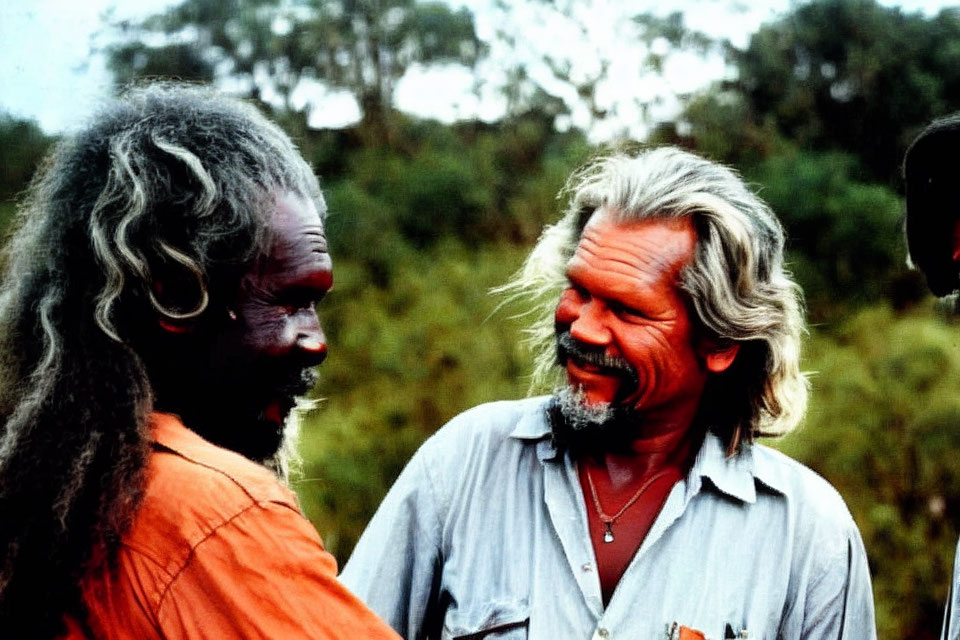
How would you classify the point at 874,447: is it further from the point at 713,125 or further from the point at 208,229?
the point at 208,229

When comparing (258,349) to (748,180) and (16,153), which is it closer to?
(16,153)

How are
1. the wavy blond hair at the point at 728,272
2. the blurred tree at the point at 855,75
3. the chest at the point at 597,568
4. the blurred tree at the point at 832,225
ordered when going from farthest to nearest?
the blurred tree at the point at 832,225, the blurred tree at the point at 855,75, the wavy blond hair at the point at 728,272, the chest at the point at 597,568

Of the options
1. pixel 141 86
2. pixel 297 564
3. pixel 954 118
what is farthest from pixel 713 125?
pixel 297 564

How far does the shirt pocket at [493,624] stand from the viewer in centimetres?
236

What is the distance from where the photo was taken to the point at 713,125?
18.2 ft

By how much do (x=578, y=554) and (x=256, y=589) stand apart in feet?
3.90

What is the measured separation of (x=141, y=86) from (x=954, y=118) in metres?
1.79

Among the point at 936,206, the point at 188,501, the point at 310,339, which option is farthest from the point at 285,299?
the point at 936,206

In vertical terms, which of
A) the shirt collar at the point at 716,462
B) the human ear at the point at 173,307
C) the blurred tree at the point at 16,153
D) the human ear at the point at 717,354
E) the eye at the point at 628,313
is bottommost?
the shirt collar at the point at 716,462

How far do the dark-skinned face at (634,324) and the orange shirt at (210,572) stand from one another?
4.11 feet

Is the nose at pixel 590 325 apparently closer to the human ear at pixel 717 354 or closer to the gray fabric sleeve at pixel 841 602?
the human ear at pixel 717 354

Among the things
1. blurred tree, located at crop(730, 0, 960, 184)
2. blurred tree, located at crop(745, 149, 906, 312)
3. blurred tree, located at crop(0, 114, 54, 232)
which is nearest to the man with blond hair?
blurred tree, located at crop(0, 114, 54, 232)

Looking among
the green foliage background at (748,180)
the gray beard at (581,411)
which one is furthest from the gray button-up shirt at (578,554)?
the green foliage background at (748,180)

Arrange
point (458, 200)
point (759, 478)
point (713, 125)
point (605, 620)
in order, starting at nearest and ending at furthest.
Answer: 1. point (605, 620)
2. point (759, 478)
3. point (713, 125)
4. point (458, 200)
